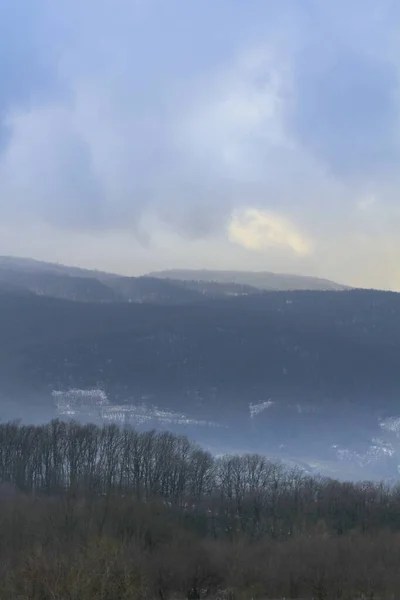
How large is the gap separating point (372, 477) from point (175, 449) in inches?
2391

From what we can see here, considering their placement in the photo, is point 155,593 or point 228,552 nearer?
point 155,593

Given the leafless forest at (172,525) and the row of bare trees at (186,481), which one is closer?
the leafless forest at (172,525)

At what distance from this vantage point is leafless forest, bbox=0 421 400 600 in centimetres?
3041

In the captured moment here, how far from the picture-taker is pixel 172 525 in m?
61.0

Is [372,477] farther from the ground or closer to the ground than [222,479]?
closer to the ground

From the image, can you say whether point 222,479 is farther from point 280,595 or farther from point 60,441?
point 280,595

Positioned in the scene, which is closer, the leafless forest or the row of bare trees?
the leafless forest

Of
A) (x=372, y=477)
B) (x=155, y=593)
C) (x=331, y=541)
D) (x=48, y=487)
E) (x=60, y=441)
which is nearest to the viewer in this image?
(x=155, y=593)

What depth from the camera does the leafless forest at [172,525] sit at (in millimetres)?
30406

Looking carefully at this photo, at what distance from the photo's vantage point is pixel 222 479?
311 ft

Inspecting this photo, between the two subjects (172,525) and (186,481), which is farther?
(186,481)

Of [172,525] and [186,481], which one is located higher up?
[172,525]

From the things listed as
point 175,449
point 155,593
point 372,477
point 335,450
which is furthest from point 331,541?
point 335,450

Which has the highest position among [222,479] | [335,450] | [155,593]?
[155,593]
